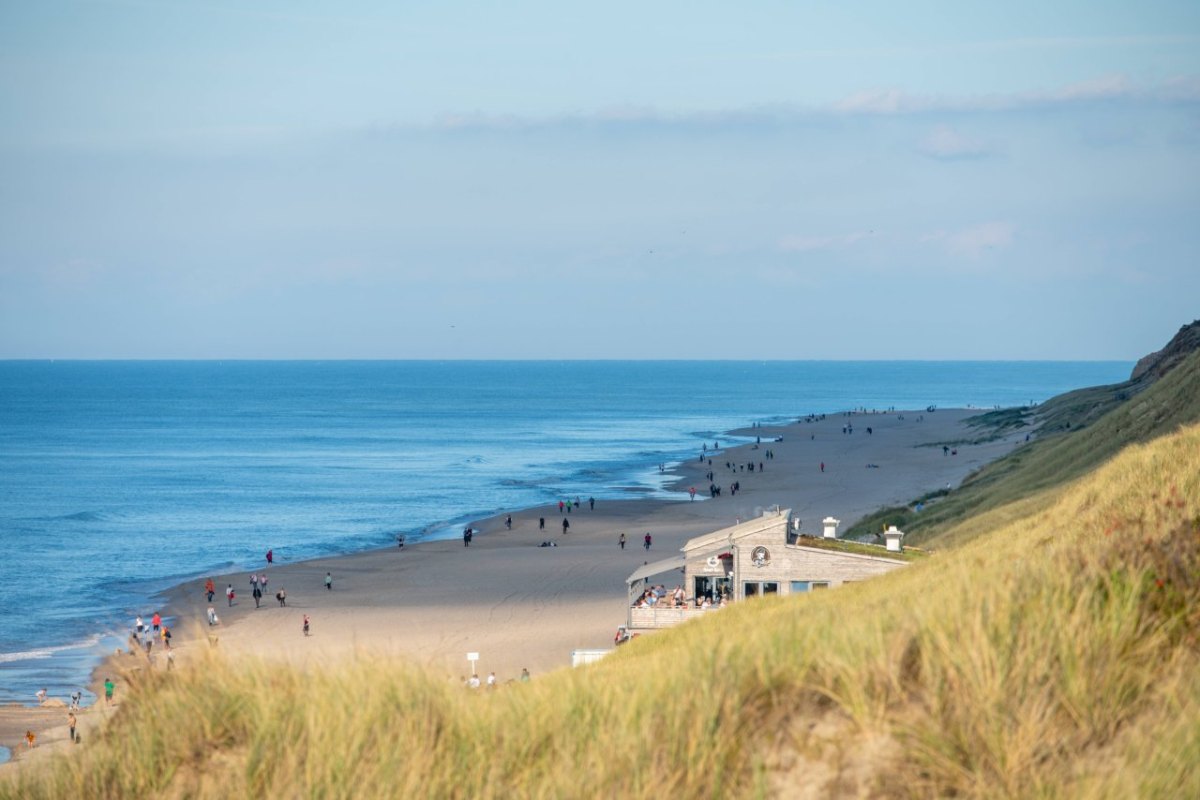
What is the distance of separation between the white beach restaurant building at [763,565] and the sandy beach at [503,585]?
5510 millimetres

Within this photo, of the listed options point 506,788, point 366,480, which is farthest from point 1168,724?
point 366,480

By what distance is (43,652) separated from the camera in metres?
37.3

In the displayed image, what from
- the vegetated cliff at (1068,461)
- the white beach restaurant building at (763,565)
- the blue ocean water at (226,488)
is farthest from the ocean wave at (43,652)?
the vegetated cliff at (1068,461)

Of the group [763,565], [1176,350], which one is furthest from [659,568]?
[1176,350]

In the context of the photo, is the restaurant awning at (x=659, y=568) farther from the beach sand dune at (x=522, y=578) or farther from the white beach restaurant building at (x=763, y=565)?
the beach sand dune at (x=522, y=578)

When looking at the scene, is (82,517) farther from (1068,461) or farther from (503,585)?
(1068,461)

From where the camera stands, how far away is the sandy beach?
113 ft

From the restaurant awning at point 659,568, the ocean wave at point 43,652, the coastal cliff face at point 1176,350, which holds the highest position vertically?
the coastal cliff face at point 1176,350

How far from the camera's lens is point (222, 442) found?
407ft

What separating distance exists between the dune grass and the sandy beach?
868mm

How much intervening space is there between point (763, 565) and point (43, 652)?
23.4 m

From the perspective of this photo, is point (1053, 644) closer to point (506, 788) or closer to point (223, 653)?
point (506, 788)

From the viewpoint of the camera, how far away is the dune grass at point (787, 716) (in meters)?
7.09

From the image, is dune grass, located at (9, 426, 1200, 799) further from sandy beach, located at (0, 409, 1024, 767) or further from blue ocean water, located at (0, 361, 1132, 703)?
blue ocean water, located at (0, 361, 1132, 703)
